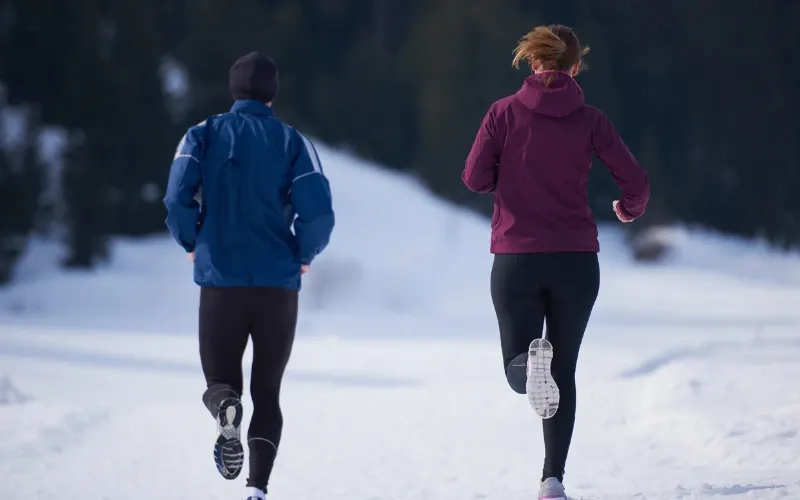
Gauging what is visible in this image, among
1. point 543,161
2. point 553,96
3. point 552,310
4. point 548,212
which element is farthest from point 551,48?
point 552,310

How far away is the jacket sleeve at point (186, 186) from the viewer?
12.6ft

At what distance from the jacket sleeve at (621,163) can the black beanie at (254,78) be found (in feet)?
3.86

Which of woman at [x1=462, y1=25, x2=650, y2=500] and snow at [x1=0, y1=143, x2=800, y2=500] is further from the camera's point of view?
snow at [x1=0, y1=143, x2=800, y2=500]

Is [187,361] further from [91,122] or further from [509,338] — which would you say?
[91,122]

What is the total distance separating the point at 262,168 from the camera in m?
3.85

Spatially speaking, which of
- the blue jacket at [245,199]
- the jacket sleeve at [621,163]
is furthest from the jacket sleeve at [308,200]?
the jacket sleeve at [621,163]

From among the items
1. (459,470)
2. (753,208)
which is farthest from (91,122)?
(753,208)

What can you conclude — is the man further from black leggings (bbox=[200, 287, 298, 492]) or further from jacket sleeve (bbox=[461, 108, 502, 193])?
jacket sleeve (bbox=[461, 108, 502, 193])

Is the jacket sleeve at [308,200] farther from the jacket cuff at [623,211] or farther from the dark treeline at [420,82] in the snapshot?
the dark treeline at [420,82]

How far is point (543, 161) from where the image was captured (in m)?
4.02

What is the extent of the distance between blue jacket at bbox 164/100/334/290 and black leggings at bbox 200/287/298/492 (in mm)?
53

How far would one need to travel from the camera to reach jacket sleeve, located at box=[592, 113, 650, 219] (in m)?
4.04

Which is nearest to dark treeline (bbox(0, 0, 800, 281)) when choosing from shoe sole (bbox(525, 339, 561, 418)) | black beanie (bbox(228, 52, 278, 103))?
black beanie (bbox(228, 52, 278, 103))

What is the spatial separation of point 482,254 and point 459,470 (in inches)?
617
